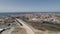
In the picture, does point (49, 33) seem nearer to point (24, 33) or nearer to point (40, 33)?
point (40, 33)

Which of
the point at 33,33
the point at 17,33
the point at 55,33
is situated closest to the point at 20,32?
the point at 17,33

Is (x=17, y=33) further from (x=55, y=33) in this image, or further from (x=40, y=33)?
(x=55, y=33)

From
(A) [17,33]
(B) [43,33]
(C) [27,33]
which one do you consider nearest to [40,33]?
(B) [43,33]

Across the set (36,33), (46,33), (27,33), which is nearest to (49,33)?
(46,33)

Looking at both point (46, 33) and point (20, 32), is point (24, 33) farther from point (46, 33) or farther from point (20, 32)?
Answer: point (46, 33)

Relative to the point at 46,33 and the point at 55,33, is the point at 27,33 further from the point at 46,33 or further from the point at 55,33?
the point at 55,33
